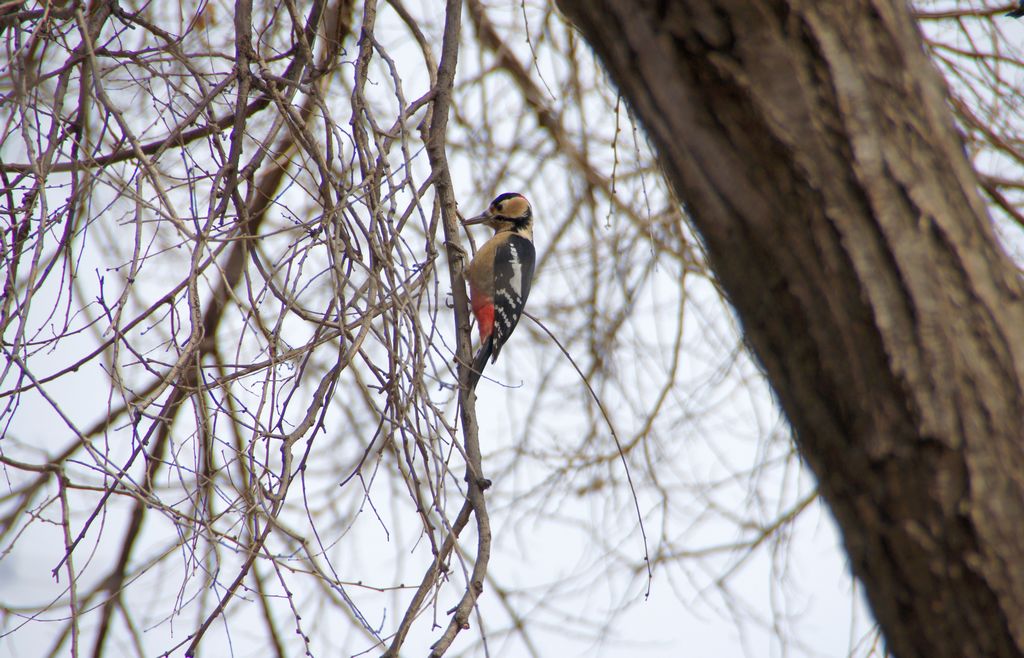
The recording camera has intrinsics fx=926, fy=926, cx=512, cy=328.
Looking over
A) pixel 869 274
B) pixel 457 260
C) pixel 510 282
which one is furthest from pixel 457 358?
pixel 510 282

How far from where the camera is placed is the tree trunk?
117 centimetres

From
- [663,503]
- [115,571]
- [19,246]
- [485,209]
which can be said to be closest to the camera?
[19,246]

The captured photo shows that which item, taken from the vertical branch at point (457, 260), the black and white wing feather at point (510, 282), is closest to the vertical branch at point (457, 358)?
the vertical branch at point (457, 260)

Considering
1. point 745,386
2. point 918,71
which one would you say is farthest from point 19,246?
point 745,386

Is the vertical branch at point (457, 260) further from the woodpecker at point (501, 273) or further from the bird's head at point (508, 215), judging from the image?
the bird's head at point (508, 215)

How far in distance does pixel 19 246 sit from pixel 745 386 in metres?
3.51

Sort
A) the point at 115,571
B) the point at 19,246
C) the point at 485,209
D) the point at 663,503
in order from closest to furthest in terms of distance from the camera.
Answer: the point at 19,246, the point at 663,503, the point at 115,571, the point at 485,209

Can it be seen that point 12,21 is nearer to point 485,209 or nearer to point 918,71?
point 918,71

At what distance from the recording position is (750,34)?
4.01 feet

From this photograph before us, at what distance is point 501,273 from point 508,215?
25.8 inches

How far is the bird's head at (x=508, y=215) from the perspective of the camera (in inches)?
245

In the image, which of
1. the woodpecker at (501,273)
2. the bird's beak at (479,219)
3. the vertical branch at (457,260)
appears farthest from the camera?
the bird's beak at (479,219)

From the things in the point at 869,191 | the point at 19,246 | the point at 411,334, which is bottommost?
the point at 869,191

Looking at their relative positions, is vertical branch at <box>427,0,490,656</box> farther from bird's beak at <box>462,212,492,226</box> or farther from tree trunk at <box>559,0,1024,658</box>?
bird's beak at <box>462,212,492,226</box>
